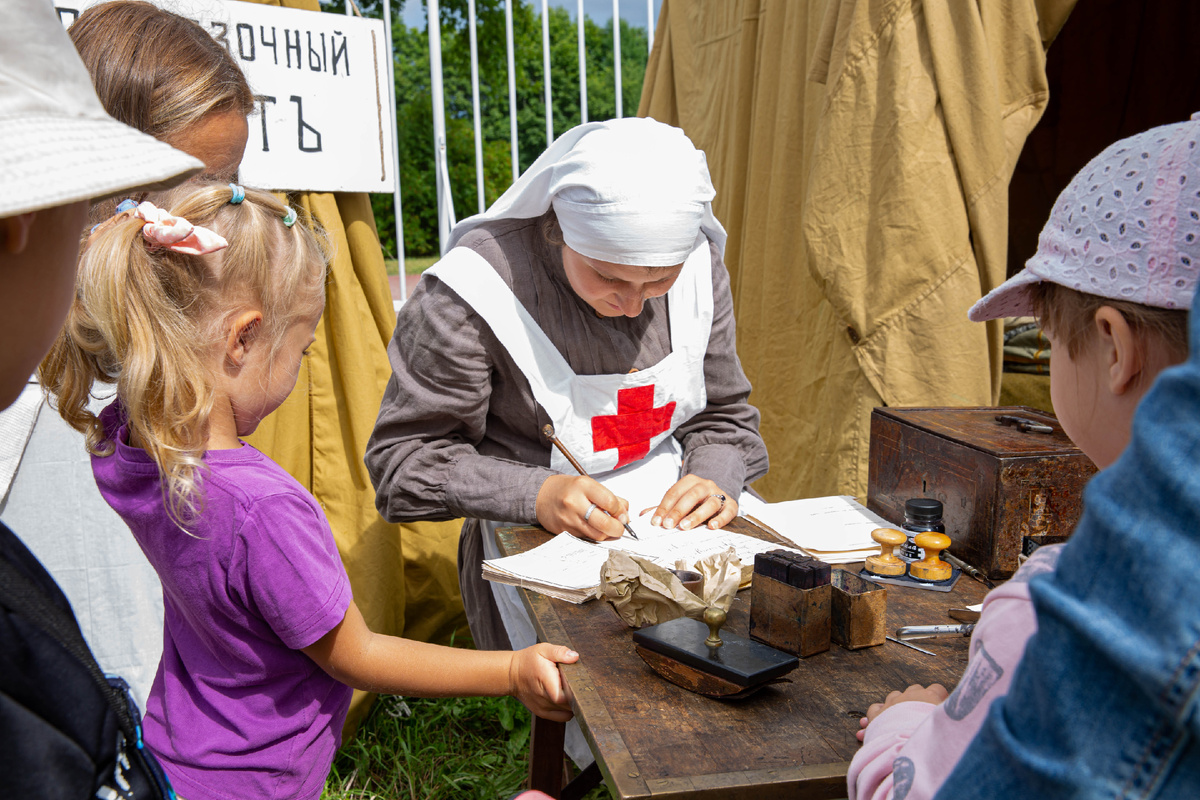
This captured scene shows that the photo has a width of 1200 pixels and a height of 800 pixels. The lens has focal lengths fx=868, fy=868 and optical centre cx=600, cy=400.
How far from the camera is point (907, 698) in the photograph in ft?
3.51

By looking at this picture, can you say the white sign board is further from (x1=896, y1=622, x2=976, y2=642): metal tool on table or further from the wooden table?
(x1=896, y1=622, x2=976, y2=642): metal tool on table

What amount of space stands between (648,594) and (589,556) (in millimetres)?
311

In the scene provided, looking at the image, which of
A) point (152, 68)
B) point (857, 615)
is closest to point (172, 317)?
point (152, 68)

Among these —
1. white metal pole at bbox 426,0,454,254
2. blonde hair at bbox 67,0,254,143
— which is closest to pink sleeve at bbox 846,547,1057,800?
blonde hair at bbox 67,0,254,143

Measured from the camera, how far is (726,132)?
3.36m

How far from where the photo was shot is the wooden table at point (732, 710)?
0.94m

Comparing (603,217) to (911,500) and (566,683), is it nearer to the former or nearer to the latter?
(911,500)

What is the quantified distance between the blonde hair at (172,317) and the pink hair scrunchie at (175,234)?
1.4 inches

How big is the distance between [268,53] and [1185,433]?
105 inches

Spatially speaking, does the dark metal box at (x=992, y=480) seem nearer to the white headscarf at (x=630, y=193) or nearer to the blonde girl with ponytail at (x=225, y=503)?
the white headscarf at (x=630, y=193)

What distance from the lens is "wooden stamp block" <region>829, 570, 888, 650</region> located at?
1252mm

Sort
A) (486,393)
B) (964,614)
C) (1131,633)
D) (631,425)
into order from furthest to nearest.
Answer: (631,425) → (486,393) → (964,614) → (1131,633)

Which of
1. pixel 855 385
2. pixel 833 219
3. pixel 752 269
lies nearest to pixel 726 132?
pixel 752 269

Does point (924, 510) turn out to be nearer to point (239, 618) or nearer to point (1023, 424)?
point (1023, 424)
